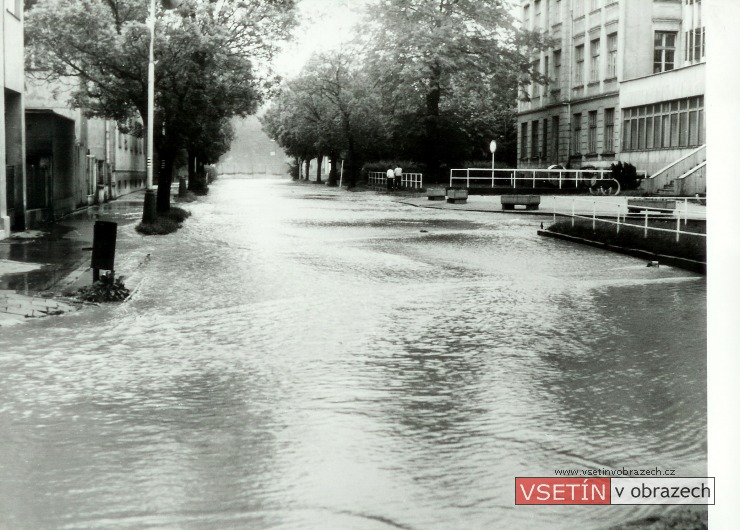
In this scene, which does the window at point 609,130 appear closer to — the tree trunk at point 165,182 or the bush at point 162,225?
the tree trunk at point 165,182

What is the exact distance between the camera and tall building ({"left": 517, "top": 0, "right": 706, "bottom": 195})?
40062 mm

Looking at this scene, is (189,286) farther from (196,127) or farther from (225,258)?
(196,127)

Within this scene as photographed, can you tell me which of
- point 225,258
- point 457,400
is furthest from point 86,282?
point 457,400

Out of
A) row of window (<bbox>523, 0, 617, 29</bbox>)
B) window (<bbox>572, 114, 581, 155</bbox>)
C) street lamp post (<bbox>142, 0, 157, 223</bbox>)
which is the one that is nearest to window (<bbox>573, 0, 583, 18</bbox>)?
row of window (<bbox>523, 0, 617, 29</bbox>)

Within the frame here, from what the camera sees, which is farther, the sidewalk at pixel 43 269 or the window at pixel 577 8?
the window at pixel 577 8

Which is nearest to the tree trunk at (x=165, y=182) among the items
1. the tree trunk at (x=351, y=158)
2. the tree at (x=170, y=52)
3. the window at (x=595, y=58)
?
the tree at (x=170, y=52)

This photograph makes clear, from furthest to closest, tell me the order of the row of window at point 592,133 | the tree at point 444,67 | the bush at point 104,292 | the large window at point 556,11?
the large window at point 556,11
the row of window at point 592,133
the tree at point 444,67
the bush at point 104,292

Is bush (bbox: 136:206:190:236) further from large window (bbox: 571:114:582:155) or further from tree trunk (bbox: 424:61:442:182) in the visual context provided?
tree trunk (bbox: 424:61:442:182)

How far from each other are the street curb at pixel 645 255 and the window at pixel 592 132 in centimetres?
2814

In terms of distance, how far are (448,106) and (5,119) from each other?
41753 millimetres

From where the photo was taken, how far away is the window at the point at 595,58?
4903 centimetres

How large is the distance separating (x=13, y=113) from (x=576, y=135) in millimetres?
36965

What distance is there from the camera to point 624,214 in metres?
22.2

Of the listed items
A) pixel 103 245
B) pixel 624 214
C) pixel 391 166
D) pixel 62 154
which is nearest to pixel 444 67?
pixel 391 166
